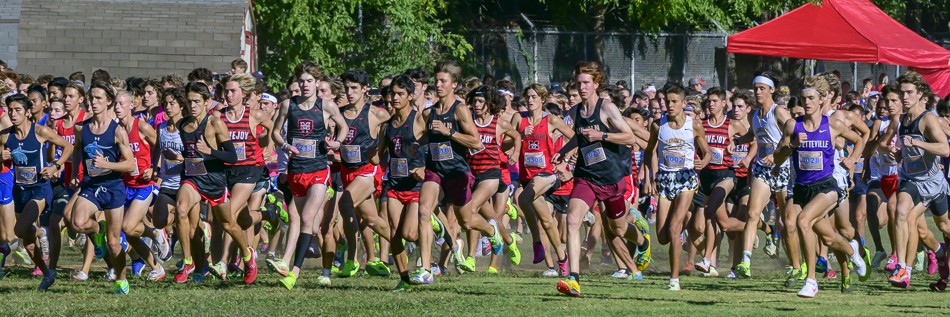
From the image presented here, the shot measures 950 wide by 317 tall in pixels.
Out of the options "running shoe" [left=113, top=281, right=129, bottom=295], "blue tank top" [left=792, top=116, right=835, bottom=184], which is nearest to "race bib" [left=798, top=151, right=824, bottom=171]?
"blue tank top" [left=792, top=116, right=835, bottom=184]

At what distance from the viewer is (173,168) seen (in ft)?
31.8

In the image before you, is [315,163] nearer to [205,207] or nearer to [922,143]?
[205,207]

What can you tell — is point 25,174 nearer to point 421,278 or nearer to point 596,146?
point 421,278

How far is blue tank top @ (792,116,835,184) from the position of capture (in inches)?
349

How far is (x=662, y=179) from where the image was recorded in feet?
34.1

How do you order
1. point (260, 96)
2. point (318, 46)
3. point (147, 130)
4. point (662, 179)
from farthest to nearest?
point (318, 46)
point (260, 96)
point (662, 179)
point (147, 130)

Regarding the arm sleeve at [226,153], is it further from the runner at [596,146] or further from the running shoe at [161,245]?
the runner at [596,146]

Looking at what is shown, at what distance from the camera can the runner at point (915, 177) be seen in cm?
945

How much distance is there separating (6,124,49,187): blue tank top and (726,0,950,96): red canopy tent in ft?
42.5

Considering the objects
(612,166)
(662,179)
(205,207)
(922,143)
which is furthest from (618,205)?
(205,207)

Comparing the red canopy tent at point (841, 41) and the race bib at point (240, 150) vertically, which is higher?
the red canopy tent at point (841, 41)

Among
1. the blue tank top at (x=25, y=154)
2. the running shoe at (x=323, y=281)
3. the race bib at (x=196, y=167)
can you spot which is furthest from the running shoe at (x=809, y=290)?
the blue tank top at (x=25, y=154)

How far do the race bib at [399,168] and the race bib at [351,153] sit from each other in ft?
1.49

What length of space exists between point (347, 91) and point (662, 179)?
3.02m
